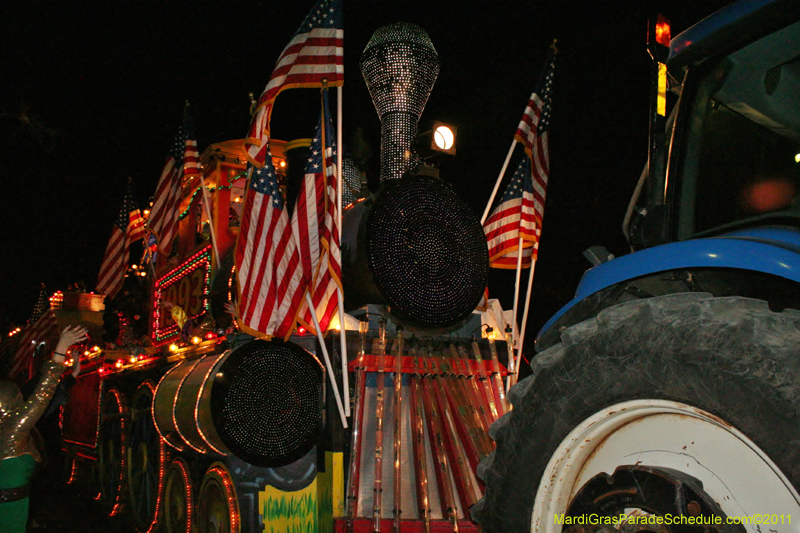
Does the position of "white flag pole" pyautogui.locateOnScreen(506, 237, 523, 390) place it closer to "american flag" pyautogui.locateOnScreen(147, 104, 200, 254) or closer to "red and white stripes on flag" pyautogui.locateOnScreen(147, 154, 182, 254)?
"american flag" pyautogui.locateOnScreen(147, 104, 200, 254)

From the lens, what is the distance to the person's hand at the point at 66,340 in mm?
5035

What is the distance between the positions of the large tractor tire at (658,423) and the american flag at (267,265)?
305 cm

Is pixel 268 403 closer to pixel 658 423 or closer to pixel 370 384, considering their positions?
pixel 370 384

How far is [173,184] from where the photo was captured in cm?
869

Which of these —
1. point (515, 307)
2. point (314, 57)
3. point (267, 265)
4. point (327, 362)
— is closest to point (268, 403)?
point (327, 362)

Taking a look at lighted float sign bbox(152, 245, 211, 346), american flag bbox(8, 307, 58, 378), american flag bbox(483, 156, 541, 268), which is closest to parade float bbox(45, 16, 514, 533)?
lighted float sign bbox(152, 245, 211, 346)

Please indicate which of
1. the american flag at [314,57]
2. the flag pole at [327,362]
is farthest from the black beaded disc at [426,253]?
the american flag at [314,57]

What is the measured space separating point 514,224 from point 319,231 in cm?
267

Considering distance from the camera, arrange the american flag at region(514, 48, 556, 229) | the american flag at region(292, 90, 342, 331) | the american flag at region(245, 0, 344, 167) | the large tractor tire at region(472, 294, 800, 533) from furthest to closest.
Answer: the american flag at region(514, 48, 556, 229) < the american flag at region(245, 0, 344, 167) < the american flag at region(292, 90, 342, 331) < the large tractor tire at region(472, 294, 800, 533)

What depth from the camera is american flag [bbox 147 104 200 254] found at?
329 inches

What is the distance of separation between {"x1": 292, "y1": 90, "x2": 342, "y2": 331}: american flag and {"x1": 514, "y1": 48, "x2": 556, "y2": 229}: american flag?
2.55 m

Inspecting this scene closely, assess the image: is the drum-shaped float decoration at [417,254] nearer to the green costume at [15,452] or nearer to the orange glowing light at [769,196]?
the green costume at [15,452]

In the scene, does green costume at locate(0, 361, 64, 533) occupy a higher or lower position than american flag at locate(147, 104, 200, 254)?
lower

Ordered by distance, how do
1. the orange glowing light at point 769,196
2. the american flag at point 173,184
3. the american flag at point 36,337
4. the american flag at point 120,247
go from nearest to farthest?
the orange glowing light at point 769,196, the american flag at point 173,184, the american flag at point 120,247, the american flag at point 36,337
